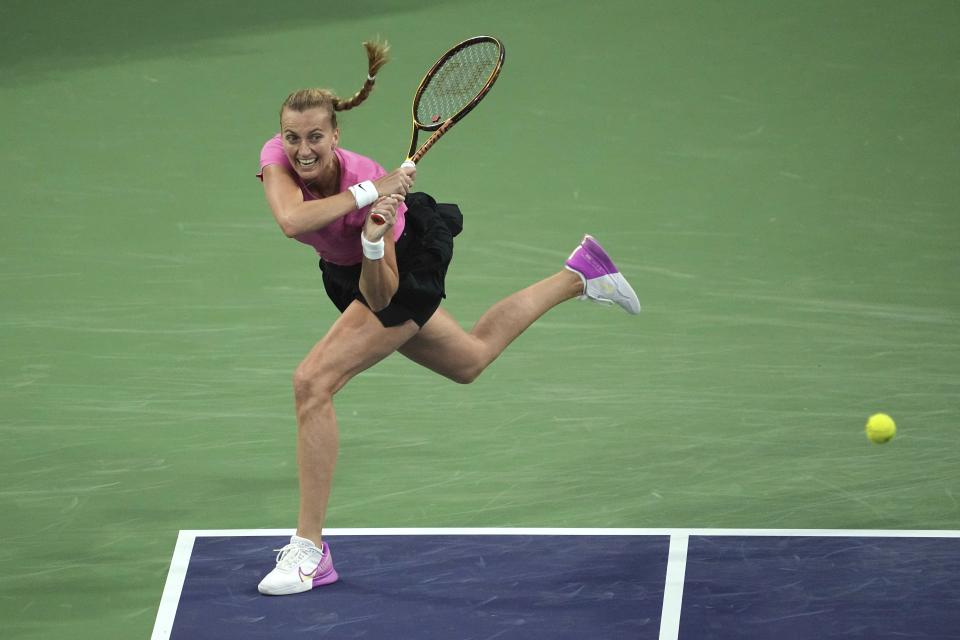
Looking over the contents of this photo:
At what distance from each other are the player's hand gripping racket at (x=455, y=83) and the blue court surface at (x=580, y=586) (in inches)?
60.0

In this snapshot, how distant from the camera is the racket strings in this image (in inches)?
257

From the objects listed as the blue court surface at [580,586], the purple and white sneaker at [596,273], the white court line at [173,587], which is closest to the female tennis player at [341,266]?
the blue court surface at [580,586]

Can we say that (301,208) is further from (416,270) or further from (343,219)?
(416,270)

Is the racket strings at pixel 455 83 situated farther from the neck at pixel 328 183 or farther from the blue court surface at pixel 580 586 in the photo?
the blue court surface at pixel 580 586

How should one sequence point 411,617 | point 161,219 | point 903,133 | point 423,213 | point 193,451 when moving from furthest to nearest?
point 903,133 < point 161,219 < point 193,451 < point 423,213 < point 411,617

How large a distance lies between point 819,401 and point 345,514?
89.2 inches

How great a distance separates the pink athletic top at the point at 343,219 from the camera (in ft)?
19.1

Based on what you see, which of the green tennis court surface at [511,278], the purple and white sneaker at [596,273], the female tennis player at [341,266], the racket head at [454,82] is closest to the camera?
the female tennis player at [341,266]

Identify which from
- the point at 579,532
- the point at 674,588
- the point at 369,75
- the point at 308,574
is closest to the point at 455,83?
the point at 369,75

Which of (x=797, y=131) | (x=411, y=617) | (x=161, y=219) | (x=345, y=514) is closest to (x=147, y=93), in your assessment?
(x=161, y=219)

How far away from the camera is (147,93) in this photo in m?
11.5

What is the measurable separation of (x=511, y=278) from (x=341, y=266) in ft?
9.19

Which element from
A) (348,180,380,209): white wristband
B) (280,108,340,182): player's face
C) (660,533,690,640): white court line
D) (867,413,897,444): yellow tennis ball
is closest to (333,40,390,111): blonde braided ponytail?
(280,108,340,182): player's face

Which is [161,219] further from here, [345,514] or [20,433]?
[345,514]
